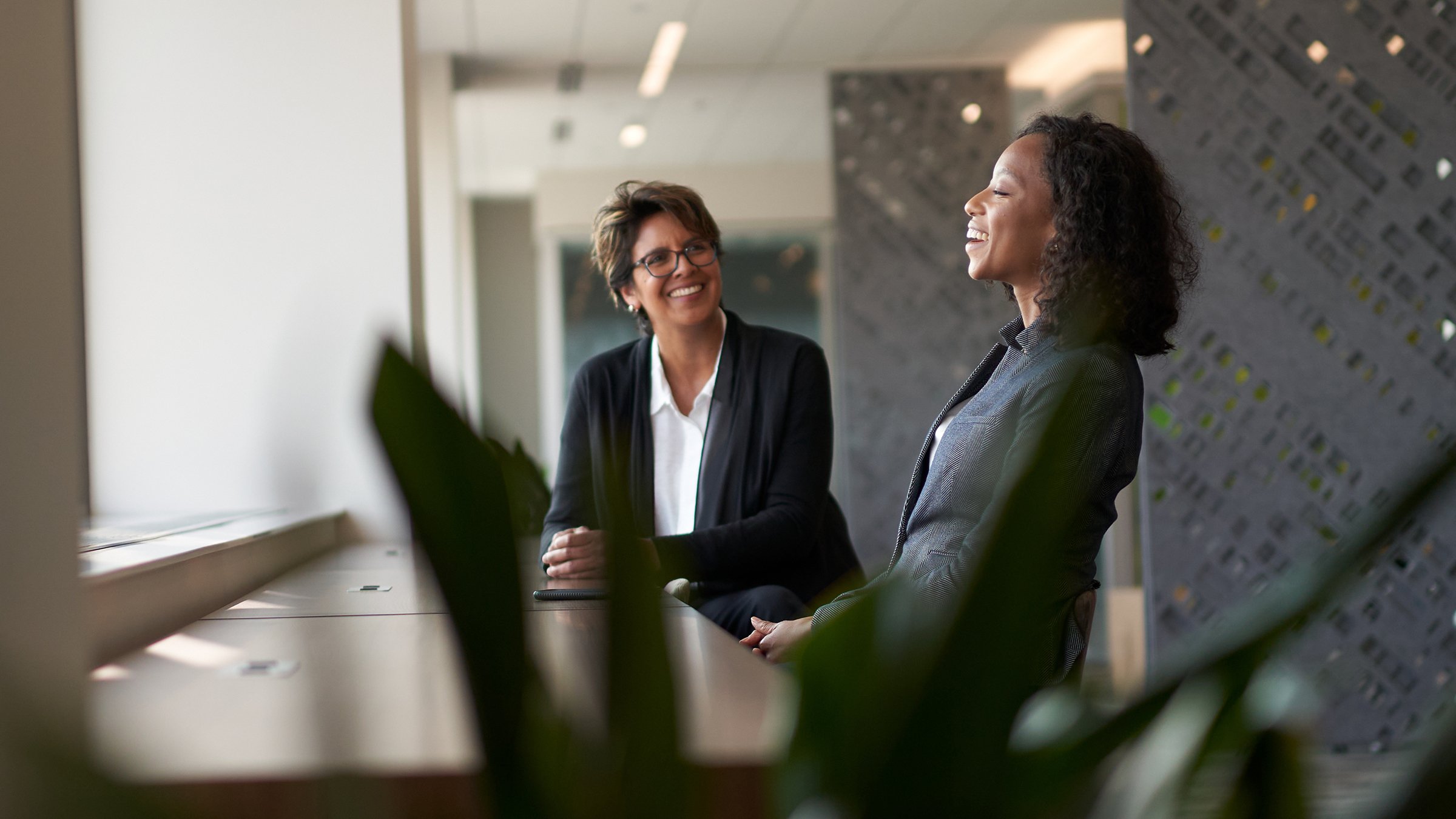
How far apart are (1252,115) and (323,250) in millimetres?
2698

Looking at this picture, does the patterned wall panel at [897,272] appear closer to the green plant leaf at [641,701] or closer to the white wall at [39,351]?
the white wall at [39,351]

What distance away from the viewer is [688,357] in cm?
251

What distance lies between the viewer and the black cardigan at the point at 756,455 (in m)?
A: 2.28

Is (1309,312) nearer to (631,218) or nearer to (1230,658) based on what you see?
(631,218)

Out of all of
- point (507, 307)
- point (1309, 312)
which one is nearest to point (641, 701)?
point (1309, 312)

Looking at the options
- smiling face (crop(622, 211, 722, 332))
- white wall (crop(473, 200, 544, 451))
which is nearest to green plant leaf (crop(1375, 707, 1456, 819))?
smiling face (crop(622, 211, 722, 332))

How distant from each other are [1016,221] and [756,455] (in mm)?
728

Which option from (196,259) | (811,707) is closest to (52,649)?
(811,707)

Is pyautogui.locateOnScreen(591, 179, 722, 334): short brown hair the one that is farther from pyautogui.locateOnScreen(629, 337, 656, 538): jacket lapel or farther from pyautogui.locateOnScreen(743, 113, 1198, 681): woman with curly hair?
pyautogui.locateOnScreen(743, 113, 1198, 681): woman with curly hair

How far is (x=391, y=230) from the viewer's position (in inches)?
133

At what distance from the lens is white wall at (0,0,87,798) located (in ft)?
2.24

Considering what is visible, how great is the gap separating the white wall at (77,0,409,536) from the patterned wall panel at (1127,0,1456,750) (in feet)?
7.58

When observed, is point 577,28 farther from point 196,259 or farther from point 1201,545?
point 1201,545

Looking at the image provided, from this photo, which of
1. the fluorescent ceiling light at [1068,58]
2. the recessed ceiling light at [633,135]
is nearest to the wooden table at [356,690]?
the fluorescent ceiling light at [1068,58]
